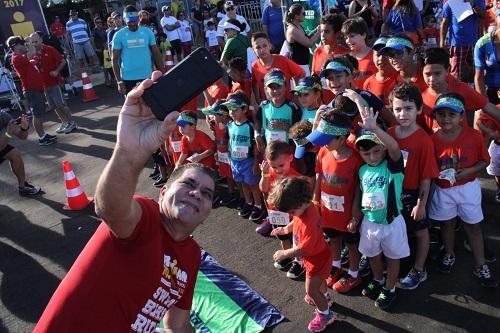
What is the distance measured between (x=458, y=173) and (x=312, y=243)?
127 centimetres

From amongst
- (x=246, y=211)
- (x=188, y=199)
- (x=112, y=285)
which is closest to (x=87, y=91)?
(x=246, y=211)

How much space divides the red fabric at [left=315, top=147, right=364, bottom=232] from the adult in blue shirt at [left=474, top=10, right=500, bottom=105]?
199cm

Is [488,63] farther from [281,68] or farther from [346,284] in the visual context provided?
[346,284]

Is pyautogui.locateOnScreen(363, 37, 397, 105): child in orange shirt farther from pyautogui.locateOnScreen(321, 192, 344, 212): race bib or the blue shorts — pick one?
the blue shorts

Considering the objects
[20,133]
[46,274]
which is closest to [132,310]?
[46,274]

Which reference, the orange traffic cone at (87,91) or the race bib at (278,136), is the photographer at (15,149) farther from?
the orange traffic cone at (87,91)

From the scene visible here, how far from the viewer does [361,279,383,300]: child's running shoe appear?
3.43 meters

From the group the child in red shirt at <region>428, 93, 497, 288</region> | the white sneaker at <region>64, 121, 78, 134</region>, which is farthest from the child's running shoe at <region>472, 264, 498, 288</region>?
the white sneaker at <region>64, 121, 78, 134</region>

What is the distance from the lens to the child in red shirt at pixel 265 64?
194 inches

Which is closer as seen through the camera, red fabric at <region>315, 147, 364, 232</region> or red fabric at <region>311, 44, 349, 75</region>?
red fabric at <region>315, 147, 364, 232</region>

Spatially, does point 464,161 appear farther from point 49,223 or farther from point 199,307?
point 49,223

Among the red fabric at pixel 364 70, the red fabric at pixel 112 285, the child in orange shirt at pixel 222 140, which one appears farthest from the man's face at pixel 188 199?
the red fabric at pixel 364 70

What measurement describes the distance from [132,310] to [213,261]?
245 centimetres

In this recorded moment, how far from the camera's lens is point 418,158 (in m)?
3.18
